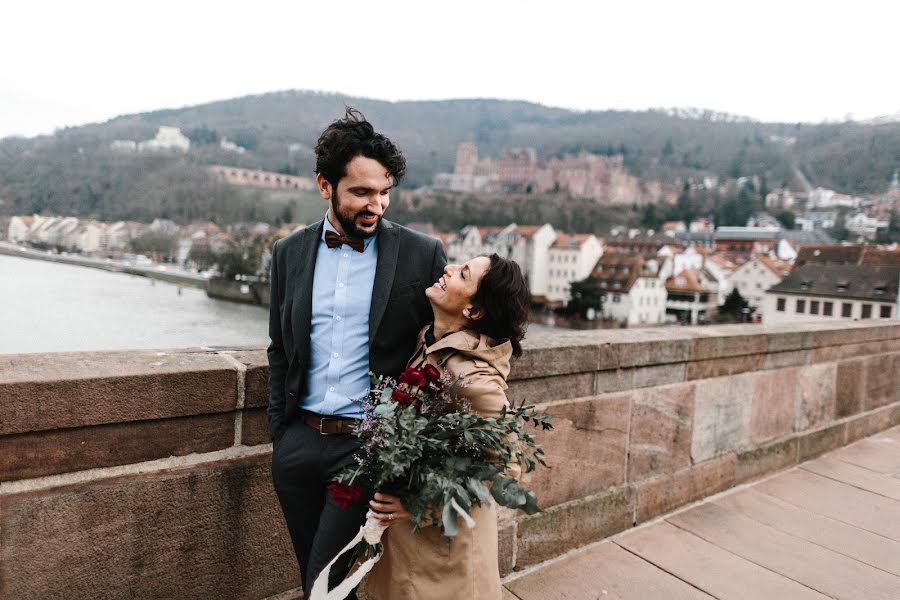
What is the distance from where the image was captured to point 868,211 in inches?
3246

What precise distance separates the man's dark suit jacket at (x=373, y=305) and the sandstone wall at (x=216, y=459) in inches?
7.5

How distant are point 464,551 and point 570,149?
131994 millimetres

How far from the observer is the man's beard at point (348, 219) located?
1.65 meters

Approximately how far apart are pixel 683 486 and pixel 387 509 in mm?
2130

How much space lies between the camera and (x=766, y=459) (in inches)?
142

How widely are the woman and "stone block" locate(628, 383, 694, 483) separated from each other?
56.4 inches

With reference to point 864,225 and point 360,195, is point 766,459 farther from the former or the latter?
point 864,225

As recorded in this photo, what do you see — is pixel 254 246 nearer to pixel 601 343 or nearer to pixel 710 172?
pixel 601 343

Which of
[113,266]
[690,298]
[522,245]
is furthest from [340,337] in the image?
[690,298]

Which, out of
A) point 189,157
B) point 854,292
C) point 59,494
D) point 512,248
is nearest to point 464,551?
point 59,494

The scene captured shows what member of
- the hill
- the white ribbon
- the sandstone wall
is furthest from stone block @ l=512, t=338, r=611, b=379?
the hill

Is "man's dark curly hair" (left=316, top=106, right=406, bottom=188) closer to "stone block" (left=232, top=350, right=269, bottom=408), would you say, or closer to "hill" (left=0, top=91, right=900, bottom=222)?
"stone block" (left=232, top=350, right=269, bottom=408)

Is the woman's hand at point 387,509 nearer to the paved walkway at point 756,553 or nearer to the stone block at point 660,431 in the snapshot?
the paved walkway at point 756,553

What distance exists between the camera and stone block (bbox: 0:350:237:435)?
1.52 metres
